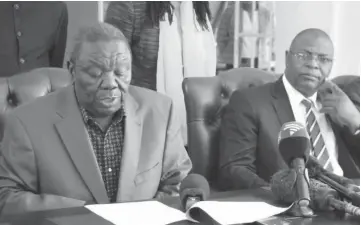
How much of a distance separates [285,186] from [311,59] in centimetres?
100

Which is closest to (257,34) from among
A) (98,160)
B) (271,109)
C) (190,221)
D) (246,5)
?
(246,5)

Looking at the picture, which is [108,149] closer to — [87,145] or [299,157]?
[87,145]

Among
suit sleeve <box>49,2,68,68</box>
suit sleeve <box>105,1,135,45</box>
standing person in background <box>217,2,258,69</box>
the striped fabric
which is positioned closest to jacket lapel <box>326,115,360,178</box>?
the striped fabric

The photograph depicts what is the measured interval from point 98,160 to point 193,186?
394 millimetres

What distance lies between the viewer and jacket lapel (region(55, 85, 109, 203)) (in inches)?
62.6

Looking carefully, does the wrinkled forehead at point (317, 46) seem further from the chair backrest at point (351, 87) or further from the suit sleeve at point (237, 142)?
the chair backrest at point (351, 87)

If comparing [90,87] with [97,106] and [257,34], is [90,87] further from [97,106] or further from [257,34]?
[257,34]

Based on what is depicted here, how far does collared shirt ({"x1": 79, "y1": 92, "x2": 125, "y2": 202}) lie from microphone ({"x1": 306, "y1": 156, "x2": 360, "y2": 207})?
0.57 m

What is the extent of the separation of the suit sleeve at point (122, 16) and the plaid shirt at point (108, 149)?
133cm

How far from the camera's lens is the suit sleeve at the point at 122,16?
9.71 ft

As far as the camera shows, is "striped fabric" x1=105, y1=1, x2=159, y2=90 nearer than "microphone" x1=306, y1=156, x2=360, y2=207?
No

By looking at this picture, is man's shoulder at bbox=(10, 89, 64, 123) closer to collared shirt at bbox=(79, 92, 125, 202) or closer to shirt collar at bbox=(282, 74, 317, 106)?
collared shirt at bbox=(79, 92, 125, 202)

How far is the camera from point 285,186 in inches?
54.3

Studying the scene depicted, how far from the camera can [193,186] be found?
1390 mm
